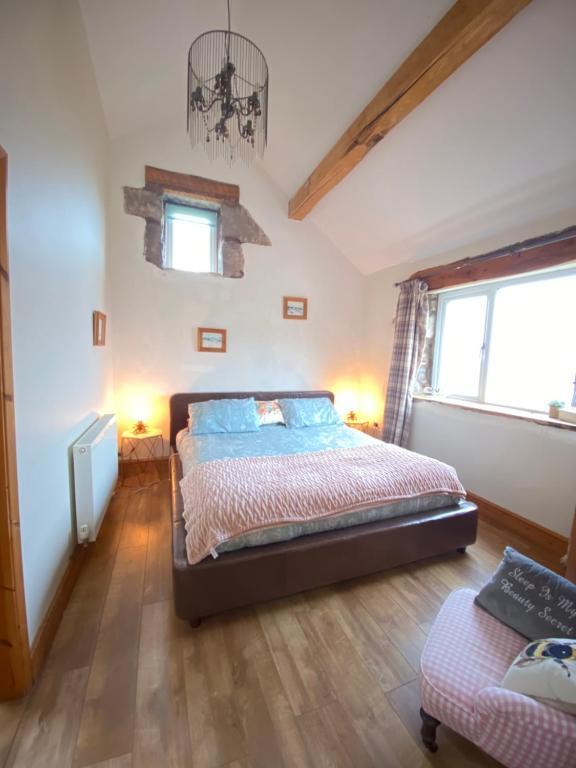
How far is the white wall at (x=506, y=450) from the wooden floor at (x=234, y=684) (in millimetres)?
891

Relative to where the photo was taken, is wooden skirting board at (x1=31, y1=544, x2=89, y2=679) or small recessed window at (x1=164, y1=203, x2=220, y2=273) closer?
wooden skirting board at (x1=31, y1=544, x2=89, y2=679)

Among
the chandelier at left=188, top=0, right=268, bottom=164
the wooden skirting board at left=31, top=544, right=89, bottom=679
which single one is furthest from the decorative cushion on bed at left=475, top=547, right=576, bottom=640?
the chandelier at left=188, top=0, right=268, bottom=164

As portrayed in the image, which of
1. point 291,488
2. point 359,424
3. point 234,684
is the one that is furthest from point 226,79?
point 359,424

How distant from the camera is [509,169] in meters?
2.01

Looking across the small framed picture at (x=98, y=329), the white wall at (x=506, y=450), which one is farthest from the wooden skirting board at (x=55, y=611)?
the white wall at (x=506, y=450)

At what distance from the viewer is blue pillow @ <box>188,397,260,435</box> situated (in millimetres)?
2816

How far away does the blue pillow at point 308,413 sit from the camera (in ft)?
10.2

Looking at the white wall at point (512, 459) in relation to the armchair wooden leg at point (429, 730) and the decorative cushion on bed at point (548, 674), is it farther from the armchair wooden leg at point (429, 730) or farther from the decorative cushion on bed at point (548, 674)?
the armchair wooden leg at point (429, 730)

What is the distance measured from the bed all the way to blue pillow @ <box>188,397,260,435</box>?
0.76 meters

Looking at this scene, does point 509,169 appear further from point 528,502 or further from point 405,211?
point 528,502

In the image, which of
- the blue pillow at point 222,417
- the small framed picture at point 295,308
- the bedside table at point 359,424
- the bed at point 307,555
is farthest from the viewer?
the bedside table at point 359,424

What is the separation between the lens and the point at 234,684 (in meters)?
1.18

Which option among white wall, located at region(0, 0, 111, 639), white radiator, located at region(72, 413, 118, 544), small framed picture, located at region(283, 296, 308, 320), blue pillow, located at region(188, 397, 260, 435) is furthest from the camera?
small framed picture, located at region(283, 296, 308, 320)

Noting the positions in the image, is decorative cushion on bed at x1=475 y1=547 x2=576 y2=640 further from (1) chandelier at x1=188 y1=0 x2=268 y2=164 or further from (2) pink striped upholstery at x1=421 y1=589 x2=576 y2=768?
Answer: (1) chandelier at x1=188 y1=0 x2=268 y2=164
